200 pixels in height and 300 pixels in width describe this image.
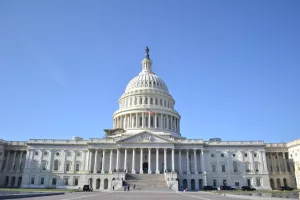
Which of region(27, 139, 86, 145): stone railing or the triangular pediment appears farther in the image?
region(27, 139, 86, 145): stone railing

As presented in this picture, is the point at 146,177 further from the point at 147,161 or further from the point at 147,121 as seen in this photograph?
the point at 147,121

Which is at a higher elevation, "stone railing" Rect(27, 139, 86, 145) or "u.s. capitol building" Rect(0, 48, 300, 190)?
"stone railing" Rect(27, 139, 86, 145)

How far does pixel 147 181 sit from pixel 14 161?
47.0 metres

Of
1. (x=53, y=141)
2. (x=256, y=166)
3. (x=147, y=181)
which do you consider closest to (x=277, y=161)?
(x=256, y=166)

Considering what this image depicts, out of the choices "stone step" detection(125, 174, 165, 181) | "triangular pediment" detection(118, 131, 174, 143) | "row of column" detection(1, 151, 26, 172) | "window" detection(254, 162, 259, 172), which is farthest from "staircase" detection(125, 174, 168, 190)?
"row of column" detection(1, 151, 26, 172)

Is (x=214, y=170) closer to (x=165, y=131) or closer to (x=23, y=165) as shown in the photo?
(x=165, y=131)

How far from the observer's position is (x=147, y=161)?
7775 centimetres

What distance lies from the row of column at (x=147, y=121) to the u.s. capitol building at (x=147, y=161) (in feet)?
20.5

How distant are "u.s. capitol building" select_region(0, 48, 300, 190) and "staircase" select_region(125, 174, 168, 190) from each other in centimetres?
372

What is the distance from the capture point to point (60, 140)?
263ft

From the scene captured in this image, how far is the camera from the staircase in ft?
197

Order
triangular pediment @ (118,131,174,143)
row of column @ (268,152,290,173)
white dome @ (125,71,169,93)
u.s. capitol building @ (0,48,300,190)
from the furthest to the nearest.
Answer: white dome @ (125,71,169,93) → row of column @ (268,152,290,173) → triangular pediment @ (118,131,174,143) → u.s. capitol building @ (0,48,300,190)

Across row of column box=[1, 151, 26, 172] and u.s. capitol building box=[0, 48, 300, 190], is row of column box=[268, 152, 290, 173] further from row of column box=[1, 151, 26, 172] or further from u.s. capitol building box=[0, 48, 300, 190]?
row of column box=[1, 151, 26, 172]

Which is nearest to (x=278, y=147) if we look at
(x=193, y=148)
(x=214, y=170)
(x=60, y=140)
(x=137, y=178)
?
(x=214, y=170)
